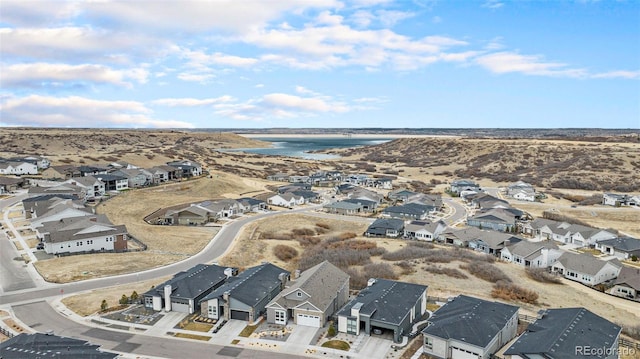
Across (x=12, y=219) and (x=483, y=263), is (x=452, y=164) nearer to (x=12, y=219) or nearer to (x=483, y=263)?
(x=483, y=263)

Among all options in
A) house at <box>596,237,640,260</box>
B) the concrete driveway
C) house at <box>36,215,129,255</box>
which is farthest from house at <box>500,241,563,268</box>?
house at <box>36,215,129,255</box>

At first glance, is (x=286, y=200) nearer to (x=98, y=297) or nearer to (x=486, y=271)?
(x=486, y=271)

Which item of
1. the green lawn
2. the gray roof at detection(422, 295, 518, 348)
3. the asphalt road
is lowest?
the green lawn

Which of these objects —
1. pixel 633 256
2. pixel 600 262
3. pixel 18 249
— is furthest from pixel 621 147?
pixel 18 249

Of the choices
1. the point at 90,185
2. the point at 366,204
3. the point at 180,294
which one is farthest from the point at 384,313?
the point at 90,185

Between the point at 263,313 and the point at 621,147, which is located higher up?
the point at 621,147

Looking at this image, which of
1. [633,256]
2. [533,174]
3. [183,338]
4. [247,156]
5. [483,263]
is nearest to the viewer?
[183,338]

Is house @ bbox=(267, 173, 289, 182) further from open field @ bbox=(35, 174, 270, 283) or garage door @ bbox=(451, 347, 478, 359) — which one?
garage door @ bbox=(451, 347, 478, 359)

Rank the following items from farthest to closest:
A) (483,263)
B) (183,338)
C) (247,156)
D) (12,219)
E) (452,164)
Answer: (247,156)
(452,164)
(12,219)
(483,263)
(183,338)
